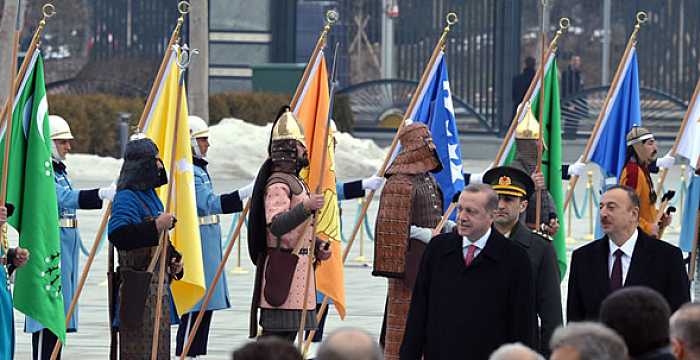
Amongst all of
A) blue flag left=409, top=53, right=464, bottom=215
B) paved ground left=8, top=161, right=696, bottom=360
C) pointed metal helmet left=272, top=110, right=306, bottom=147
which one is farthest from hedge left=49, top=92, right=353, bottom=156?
pointed metal helmet left=272, top=110, right=306, bottom=147

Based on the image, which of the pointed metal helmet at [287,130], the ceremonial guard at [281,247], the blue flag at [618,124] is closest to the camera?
the ceremonial guard at [281,247]

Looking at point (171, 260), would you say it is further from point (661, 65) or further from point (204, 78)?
point (661, 65)

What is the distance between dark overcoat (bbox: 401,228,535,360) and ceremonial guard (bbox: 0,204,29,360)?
244cm

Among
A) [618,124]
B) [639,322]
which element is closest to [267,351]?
[639,322]

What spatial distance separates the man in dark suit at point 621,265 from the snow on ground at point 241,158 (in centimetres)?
1997

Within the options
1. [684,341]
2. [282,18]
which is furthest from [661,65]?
[684,341]

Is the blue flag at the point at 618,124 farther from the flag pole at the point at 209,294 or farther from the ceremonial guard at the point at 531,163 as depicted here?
the flag pole at the point at 209,294

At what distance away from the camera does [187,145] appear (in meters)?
11.5

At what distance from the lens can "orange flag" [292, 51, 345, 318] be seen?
11930mm

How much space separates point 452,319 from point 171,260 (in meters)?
2.70

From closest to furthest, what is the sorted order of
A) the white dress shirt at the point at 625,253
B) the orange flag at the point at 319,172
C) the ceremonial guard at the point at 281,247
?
the white dress shirt at the point at 625,253 < the ceremonial guard at the point at 281,247 < the orange flag at the point at 319,172

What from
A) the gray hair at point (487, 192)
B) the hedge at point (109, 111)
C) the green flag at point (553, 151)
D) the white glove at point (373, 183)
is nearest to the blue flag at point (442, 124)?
the green flag at point (553, 151)

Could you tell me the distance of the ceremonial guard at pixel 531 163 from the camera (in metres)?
12.4

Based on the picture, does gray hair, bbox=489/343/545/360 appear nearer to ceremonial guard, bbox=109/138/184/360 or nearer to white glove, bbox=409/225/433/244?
ceremonial guard, bbox=109/138/184/360
